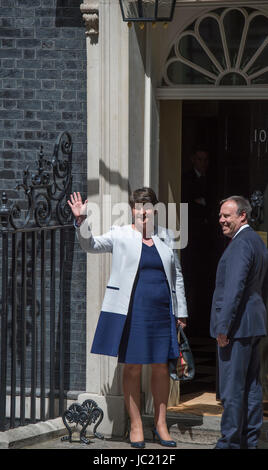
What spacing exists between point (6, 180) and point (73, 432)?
2119mm

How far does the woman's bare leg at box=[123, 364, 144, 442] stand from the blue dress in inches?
5.4

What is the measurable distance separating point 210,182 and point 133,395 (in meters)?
4.29

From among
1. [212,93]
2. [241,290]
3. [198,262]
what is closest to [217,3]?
[212,93]

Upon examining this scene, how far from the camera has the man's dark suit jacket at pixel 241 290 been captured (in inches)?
278

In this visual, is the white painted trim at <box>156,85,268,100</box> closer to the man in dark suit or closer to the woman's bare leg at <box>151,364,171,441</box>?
the man in dark suit

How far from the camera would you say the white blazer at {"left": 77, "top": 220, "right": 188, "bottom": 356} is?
7.48m

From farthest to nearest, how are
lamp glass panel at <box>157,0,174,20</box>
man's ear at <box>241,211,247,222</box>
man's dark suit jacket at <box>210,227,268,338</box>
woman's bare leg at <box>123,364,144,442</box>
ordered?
woman's bare leg at <box>123,364,144,442</box>
lamp glass panel at <box>157,0,174,20</box>
man's ear at <box>241,211,247,222</box>
man's dark suit jacket at <box>210,227,268,338</box>

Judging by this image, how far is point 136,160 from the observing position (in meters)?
8.19

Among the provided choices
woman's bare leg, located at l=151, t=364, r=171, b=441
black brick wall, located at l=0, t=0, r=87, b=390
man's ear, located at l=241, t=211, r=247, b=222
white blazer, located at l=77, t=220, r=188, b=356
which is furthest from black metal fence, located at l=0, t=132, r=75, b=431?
man's ear, located at l=241, t=211, r=247, b=222

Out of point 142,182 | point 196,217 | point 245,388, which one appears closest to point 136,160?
point 142,182

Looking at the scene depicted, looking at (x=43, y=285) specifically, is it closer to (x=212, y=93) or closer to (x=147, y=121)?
(x=147, y=121)

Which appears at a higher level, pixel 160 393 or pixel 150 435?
pixel 160 393

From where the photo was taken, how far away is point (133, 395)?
7672 millimetres

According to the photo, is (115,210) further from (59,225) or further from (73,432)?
(73,432)
